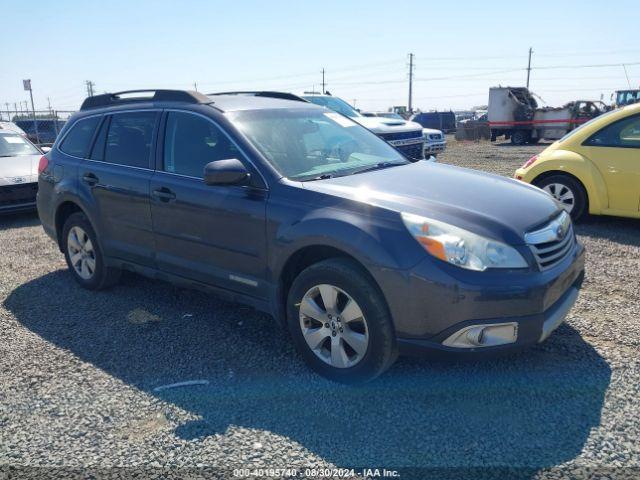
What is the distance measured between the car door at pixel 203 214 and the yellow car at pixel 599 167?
4.77 m

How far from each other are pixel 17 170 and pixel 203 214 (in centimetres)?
662

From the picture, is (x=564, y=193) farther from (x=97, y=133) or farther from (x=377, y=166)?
(x=97, y=133)

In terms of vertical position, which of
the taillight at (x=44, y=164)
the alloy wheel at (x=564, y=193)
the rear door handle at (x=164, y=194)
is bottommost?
the alloy wheel at (x=564, y=193)

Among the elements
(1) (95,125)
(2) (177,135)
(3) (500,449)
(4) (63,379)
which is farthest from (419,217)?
(1) (95,125)

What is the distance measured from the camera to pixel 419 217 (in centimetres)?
304

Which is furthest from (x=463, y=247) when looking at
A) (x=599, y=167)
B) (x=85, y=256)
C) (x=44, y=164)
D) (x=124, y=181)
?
(x=599, y=167)

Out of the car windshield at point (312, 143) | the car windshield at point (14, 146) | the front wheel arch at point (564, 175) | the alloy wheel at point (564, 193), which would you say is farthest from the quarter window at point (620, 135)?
the car windshield at point (14, 146)

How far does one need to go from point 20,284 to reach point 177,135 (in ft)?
9.09

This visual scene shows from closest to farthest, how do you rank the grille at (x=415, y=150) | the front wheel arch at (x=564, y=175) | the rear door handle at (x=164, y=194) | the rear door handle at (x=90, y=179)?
the rear door handle at (x=164, y=194), the rear door handle at (x=90, y=179), the front wheel arch at (x=564, y=175), the grille at (x=415, y=150)

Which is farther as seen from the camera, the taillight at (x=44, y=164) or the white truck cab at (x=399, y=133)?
the white truck cab at (x=399, y=133)

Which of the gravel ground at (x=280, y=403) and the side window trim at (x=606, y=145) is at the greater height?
the side window trim at (x=606, y=145)

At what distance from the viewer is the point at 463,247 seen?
115 inches

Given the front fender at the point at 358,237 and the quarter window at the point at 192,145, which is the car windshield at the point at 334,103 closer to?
the quarter window at the point at 192,145

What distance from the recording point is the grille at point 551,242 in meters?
3.08
